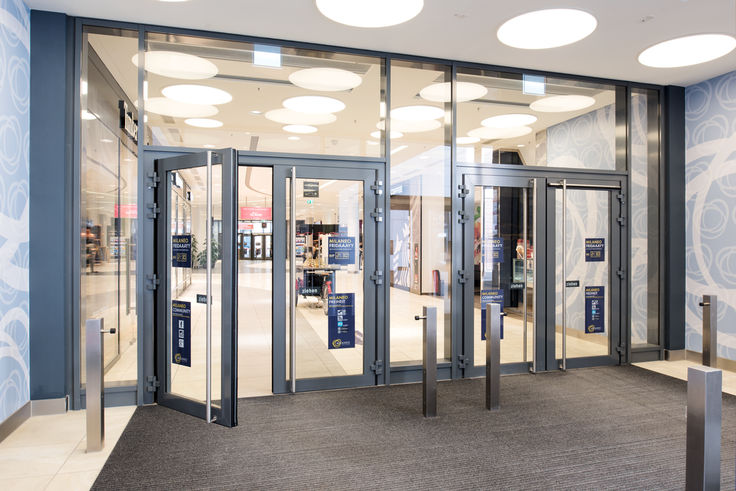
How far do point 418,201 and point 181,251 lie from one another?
2.27 metres

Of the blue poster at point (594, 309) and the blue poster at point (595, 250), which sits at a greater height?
the blue poster at point (595, 250)

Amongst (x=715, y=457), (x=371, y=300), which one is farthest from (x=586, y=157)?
(x=715, y=457)

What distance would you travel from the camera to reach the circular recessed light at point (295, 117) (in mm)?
4465

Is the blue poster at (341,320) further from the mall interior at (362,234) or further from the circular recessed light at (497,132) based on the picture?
the circular recessed light at (497,132)

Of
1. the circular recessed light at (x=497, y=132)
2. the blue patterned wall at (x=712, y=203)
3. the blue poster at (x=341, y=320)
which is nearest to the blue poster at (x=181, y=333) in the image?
the blue poster at (x=341, y=320)

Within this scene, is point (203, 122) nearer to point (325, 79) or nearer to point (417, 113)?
point (325, 79)

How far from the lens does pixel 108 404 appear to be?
13.4 ft

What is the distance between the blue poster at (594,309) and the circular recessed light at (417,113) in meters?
2.54

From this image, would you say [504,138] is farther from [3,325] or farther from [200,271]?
[3,325]

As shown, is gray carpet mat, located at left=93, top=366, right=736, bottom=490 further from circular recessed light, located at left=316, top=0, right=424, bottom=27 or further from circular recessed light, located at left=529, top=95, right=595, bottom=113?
circular recessed light, located at left=316, top=0, right=424, bottom=27

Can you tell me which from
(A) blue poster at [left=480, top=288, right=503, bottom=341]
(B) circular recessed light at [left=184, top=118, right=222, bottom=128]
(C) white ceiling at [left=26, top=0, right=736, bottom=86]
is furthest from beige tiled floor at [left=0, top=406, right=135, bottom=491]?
(A) blue poster at [left=480, top=288, right=503, bottom=341]

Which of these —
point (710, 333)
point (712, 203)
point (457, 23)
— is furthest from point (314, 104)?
point (712, 203)

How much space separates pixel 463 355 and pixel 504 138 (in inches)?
92.0

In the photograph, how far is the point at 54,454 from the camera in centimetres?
316
